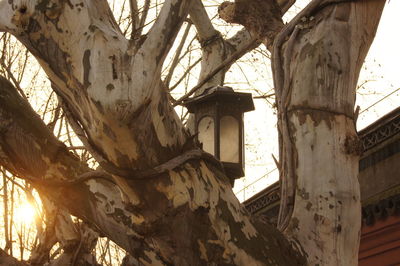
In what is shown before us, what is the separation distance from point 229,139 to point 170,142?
4.92ft

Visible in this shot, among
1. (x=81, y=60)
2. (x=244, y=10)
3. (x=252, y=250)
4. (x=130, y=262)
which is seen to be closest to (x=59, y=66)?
(x=81, y=60)

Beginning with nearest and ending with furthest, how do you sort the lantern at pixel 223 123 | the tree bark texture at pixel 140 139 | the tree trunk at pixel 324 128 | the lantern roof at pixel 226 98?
the tree bark texture at pixel 140 139
the tree trunk at pixel 324 128
the lantern at pixel 223 123
the lantern roof at pixel 226 98

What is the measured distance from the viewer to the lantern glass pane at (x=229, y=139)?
438cm

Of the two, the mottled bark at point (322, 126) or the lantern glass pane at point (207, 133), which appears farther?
the lantern glass pane at point (207, 133)

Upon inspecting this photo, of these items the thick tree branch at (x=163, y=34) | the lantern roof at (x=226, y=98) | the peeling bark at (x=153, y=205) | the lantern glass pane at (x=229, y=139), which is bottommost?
the peeling bark at (x=153, y=205)

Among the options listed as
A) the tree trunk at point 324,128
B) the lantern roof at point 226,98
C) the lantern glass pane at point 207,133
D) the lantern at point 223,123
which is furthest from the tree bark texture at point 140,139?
the lantern roof at point 226,98

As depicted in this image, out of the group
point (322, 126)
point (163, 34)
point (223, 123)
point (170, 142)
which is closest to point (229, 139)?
point (223, 123)

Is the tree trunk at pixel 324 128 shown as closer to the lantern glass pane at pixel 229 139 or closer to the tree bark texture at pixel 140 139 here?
the tree bark texture at pixel 140 139

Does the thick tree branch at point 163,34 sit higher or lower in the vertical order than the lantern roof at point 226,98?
lower

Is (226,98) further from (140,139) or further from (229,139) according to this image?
(140,139)

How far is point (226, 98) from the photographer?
15.1 feet

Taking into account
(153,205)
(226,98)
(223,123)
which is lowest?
(153,205)

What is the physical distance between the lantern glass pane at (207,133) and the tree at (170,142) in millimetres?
799

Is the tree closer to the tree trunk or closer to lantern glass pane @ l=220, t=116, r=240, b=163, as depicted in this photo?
the tree trunk
